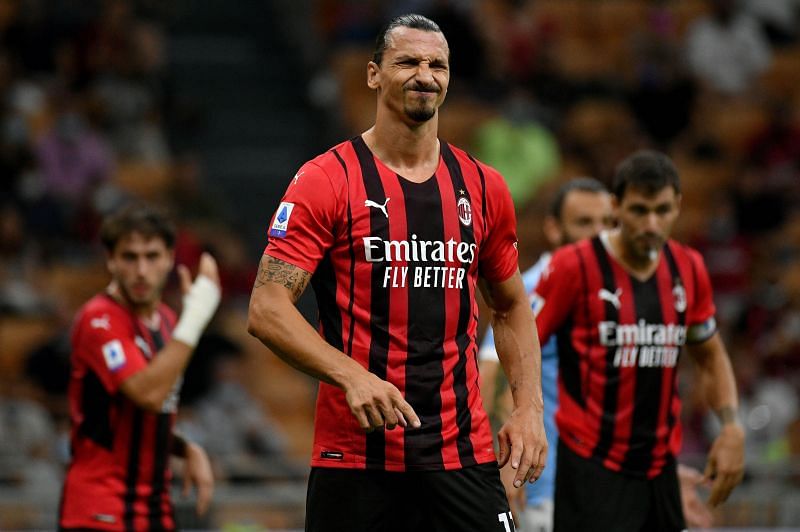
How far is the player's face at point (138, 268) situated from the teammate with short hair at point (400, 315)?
5.42 ft

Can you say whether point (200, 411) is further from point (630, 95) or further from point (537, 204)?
point (630, 95)

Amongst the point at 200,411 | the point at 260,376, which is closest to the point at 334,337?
the point at 200,411

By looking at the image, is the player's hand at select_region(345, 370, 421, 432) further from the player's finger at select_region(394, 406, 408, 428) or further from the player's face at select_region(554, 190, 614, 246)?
the player's face at select_region(554, 190, 614, 246)

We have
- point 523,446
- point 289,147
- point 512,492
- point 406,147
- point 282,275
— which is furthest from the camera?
point 289,147

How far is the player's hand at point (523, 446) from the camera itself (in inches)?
172

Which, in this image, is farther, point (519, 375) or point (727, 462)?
point (727, 462)

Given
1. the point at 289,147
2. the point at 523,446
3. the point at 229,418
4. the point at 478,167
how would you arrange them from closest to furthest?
the point at 523,446 < the point at 478,167 < the point at 229,418 < the point at 289,147

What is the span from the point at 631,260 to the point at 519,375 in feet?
5.02

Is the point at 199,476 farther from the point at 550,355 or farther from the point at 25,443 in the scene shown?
the point at 25,443

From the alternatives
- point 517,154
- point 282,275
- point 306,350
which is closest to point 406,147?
point 282,275

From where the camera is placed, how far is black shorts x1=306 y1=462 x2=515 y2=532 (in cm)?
439

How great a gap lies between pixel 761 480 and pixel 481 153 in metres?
4.80

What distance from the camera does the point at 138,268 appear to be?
19.7ft

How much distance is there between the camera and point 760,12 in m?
15.9
